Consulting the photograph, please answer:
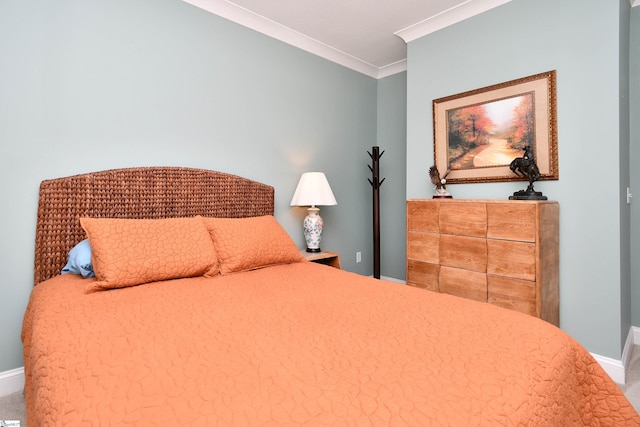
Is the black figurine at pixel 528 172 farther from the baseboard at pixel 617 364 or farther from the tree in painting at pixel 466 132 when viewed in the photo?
the baseboard at pixel 617 364

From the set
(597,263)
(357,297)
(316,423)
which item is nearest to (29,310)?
(357,297)

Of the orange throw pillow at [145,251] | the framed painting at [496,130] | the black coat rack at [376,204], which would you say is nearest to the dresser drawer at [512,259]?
the framed painting at [496,130]

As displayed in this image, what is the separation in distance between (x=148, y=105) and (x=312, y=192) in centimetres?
137

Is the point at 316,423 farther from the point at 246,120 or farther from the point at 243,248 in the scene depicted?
the point at 246,120

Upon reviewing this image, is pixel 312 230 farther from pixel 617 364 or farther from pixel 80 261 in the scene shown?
pixel 617 364

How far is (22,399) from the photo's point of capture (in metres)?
1.80

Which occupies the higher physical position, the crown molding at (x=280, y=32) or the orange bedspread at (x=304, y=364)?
the crown molding at (x=280, y=32)

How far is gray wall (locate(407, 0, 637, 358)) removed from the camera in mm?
2123

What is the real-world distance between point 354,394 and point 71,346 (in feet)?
2.79

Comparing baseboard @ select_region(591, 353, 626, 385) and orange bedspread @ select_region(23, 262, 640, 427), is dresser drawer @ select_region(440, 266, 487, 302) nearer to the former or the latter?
baseboard @ select_region(591, 353, 626, 385)

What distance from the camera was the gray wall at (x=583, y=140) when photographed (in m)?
2.12

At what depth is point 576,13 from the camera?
2248 millimetres

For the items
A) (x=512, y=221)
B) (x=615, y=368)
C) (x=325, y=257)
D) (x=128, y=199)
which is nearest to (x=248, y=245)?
(x=128, y=199)

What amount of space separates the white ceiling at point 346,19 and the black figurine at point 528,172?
124cm
